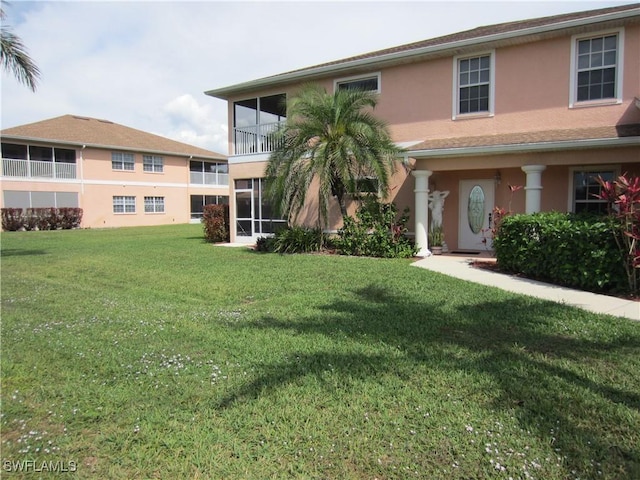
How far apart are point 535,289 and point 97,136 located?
33.4m

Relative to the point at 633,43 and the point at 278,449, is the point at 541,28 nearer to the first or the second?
the point at 633,43

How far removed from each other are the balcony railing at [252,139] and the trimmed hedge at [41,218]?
18053mm

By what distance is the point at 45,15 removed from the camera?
11.6 metres

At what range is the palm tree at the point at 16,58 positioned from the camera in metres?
13.0

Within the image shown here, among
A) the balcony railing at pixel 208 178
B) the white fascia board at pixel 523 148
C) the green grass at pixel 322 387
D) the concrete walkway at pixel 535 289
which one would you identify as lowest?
the green grass at pixel 322 387

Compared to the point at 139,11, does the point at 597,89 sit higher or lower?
lower

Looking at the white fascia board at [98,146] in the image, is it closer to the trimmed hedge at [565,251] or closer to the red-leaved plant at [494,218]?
the red-leaved plant at [494,218]

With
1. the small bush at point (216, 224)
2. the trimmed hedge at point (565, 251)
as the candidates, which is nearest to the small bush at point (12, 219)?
the small bush at point (216, 224)

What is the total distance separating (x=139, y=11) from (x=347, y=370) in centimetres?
1211

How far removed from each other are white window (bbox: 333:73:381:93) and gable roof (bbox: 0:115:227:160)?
22599mm

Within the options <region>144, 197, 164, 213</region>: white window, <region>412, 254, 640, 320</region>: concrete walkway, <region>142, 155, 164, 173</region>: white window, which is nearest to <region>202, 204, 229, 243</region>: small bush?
<region>412, 254, 640, 320</region>: concrete walkway

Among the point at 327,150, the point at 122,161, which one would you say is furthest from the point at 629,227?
the point at 122,161

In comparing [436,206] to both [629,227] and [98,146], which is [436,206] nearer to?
[629,227]

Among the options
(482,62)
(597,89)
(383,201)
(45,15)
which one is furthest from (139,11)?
(597,89)
